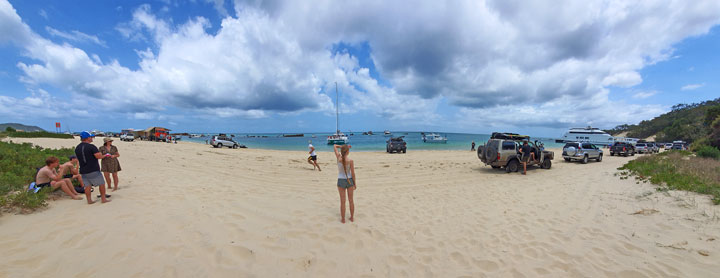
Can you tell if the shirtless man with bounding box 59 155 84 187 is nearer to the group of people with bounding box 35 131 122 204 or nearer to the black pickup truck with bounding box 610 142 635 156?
the group of people with bounding box 35 131 122 204

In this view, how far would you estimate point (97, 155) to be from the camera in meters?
5.86

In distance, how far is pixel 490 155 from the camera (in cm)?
1307

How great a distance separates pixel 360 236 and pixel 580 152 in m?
21.1

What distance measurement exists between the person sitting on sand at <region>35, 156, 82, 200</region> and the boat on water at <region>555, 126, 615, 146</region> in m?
98.2

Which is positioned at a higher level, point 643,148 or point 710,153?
point 710,153

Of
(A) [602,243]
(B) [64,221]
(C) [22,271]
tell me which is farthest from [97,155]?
(A) [602,243]

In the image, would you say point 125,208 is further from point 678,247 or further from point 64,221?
point 678,247

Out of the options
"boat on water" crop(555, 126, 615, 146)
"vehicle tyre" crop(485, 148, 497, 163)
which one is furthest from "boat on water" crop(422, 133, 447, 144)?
"vehicle tyre" crop(485, 148, 497, 163)

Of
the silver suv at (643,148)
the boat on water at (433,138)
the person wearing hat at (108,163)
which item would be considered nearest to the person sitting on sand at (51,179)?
the person wearing hat at (108,163)

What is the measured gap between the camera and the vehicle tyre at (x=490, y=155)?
12.9m

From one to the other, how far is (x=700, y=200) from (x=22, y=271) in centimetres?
1282

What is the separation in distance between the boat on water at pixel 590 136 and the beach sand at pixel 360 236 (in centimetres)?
9020

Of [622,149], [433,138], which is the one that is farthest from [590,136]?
[622,149]

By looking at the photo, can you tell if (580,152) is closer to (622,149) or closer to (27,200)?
(622,149)
